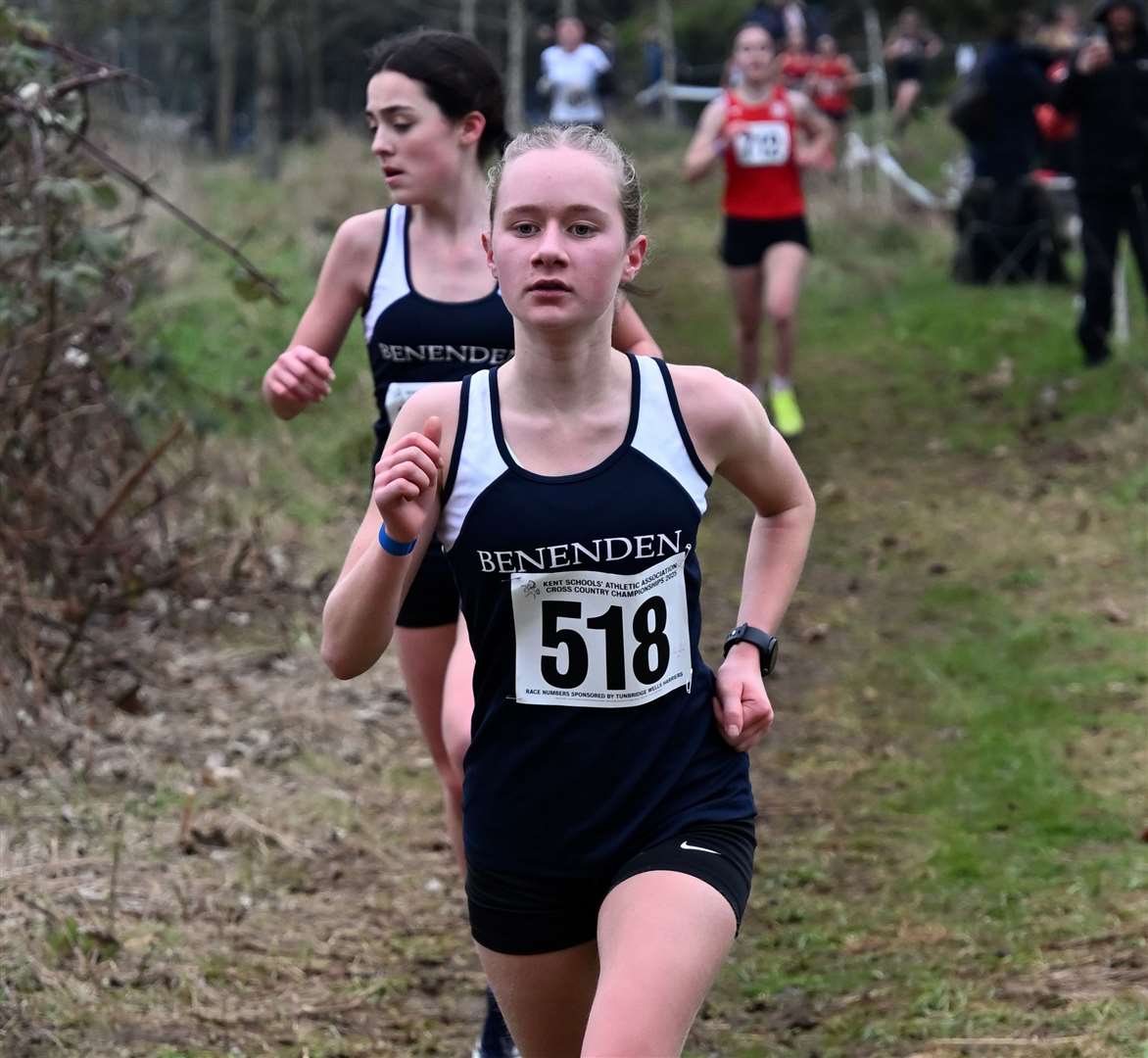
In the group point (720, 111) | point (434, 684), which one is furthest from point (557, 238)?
point (720, 111)

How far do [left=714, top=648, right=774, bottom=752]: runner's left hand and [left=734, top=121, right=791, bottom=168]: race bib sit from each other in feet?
23.3

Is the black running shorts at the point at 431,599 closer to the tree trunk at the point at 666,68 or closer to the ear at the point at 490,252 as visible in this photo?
the ear at the point at 490,252

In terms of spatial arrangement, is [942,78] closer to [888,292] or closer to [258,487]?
[888,292]

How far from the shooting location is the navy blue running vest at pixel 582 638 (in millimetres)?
2688

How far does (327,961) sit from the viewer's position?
459 cm

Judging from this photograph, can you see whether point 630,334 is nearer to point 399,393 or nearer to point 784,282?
point 399,393

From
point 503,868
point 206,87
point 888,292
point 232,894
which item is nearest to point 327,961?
point 232,894

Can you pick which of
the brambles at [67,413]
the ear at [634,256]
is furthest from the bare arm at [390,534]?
the brambles at [67,413]

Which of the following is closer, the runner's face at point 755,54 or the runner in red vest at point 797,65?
the runner's face at point 755,54

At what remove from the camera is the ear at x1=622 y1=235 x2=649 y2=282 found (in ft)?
9.42

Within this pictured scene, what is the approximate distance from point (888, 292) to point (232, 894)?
32.6 feet

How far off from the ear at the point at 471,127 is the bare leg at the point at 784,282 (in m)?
5.28

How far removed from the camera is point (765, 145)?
9586mm

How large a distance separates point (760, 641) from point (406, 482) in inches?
30.1
